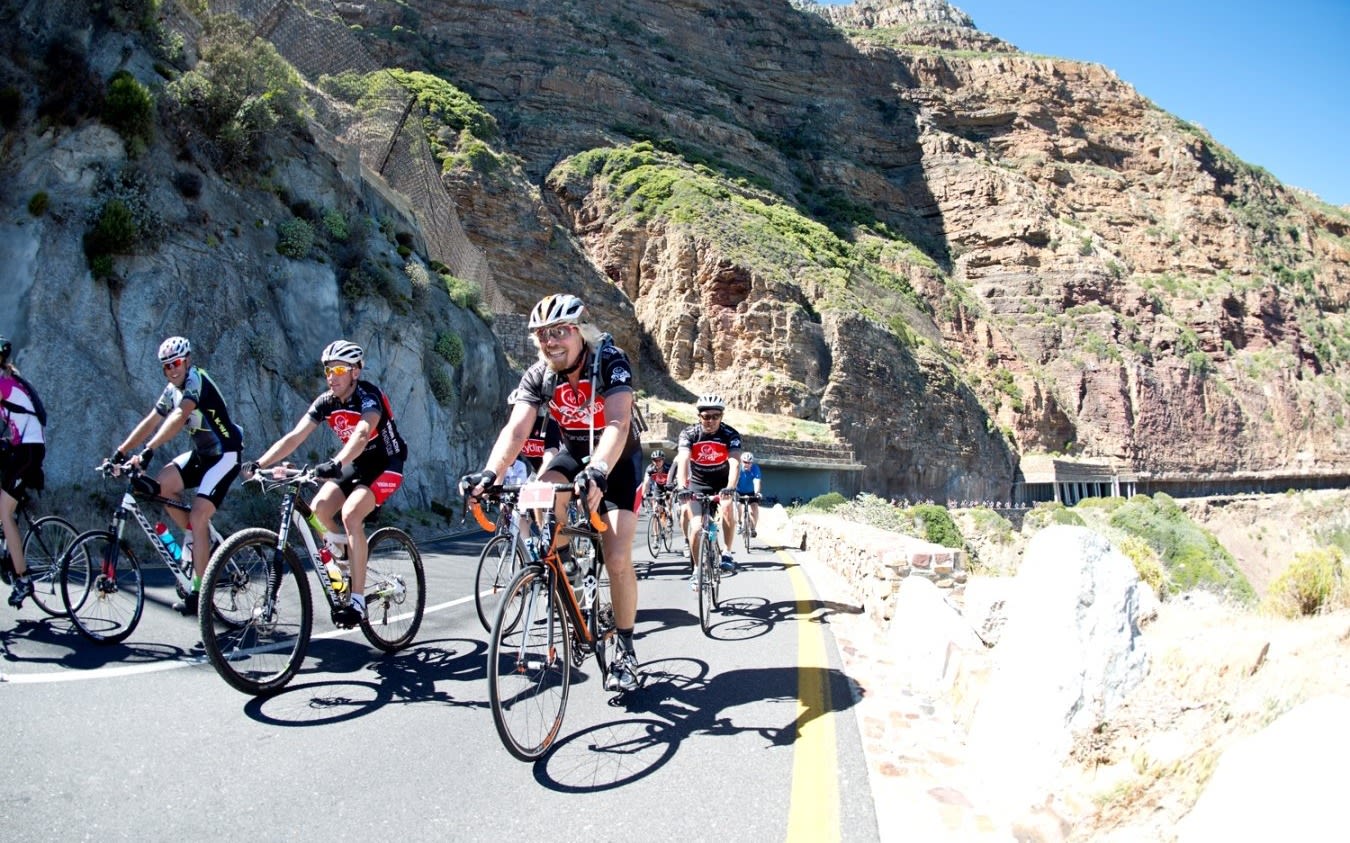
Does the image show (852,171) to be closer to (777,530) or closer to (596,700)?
(777,530)

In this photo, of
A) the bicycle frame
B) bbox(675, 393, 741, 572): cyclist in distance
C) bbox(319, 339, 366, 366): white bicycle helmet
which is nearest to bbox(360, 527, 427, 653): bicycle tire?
bbox(319, 339, 366, 366): white bicycle helmet

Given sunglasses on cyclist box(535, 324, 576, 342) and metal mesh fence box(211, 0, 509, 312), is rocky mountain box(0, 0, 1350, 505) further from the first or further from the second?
sunglasses on cyclist box(535, 324, 576, 342)

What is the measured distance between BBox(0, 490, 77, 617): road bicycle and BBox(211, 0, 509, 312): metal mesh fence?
22.5 m

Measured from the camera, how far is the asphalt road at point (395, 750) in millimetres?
3197

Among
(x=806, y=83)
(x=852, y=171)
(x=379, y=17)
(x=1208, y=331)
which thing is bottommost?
(x=1208, y=331)

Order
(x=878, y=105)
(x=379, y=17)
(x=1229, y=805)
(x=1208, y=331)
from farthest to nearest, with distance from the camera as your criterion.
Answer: (x=878, y=105), (x=1208, y=331), (x=379, y=17), (x=1229, y=805)

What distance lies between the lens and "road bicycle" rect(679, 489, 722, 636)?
703 cm

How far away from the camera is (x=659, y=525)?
14.0 metres

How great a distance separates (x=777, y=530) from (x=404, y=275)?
1082 cm

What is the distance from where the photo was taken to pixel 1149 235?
87.4 meters

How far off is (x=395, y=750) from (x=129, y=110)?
14374 millimetres

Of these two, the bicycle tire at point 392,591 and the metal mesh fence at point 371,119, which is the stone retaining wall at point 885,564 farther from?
the metal mesh fence at point 371,119

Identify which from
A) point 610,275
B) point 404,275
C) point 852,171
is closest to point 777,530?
point 404,275

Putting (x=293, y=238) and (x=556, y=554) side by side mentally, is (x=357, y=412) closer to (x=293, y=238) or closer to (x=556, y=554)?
(x=556, y=554)
